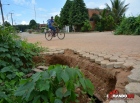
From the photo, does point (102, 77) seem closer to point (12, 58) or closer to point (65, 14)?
point (12, 58)

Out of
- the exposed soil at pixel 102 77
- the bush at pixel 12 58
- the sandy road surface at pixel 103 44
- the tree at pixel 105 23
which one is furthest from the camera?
the tree at pixel 105 23

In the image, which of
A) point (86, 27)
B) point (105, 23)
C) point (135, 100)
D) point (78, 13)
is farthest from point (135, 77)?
point (105, 23)

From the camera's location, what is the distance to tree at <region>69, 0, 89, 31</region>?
2568cm

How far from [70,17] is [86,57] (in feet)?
73.0

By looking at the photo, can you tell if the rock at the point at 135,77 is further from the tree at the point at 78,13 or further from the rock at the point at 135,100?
the tree at the point at 78,13

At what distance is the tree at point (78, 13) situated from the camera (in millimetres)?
25684

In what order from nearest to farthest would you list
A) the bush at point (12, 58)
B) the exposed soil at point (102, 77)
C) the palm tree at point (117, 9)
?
the exposed soil at point (102, 77) → the bush at point (12, 58) → the palm tree at point (117, 9)

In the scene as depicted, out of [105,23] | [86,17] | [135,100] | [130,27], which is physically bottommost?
[135,100]

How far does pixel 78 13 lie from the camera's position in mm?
25672

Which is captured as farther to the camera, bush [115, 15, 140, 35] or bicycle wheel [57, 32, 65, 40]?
bush [115, 15, 140, 35]

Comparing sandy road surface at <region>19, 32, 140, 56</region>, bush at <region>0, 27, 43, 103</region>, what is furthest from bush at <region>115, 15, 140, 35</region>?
bush at <region>0, 27, 43, 103</region>

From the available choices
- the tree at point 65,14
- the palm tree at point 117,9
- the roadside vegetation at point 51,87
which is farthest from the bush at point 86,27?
the roadside vegetation at point 51,87

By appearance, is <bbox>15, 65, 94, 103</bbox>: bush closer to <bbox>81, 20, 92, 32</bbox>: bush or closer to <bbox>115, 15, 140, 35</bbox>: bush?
<bbox>115, 15, 140, 35</bbox>: bush

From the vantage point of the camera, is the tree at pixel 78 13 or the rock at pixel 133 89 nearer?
the rock at pixel 133 89
